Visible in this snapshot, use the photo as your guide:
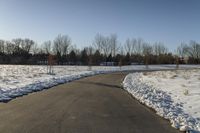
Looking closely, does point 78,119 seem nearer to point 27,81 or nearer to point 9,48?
point 27,81

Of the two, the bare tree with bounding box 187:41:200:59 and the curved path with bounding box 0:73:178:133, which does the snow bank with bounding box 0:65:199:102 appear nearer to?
the curved path with bounding box 0:73:178:133

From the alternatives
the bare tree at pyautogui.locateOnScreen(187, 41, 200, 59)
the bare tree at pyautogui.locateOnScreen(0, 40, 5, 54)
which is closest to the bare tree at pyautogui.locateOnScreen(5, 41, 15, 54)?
the bare tree at pyautogui.locateOnScreen(0, 40, 5, 54)

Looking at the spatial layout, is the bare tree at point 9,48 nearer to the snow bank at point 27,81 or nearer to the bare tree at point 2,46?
the bare tree at point 2,46

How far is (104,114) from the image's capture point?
9.99 metres

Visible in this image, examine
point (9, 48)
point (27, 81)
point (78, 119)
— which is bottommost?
point (78, 119)

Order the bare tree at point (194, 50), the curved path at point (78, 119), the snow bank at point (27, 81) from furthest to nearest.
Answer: the bare tree at point (194, 50), the snow bank at point (27, 81), the curved path at point (78, 119)

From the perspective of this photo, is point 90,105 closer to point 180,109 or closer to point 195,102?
point 180,109

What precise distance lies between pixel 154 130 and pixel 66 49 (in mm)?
116313

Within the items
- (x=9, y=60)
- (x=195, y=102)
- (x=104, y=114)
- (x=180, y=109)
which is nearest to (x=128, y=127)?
(x=104, y=114)

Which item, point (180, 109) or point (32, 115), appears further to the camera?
point (180, 109)

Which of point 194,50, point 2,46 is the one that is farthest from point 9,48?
point 194,50

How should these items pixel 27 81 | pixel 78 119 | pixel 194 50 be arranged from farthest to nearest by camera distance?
1. pixel 194 50
2. pixel 27 81
3. pixel 78 119

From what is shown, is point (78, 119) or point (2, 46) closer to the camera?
point (78, 119)

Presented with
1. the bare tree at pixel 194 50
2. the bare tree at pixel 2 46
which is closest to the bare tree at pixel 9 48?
the bare tree at pixel 2 46
